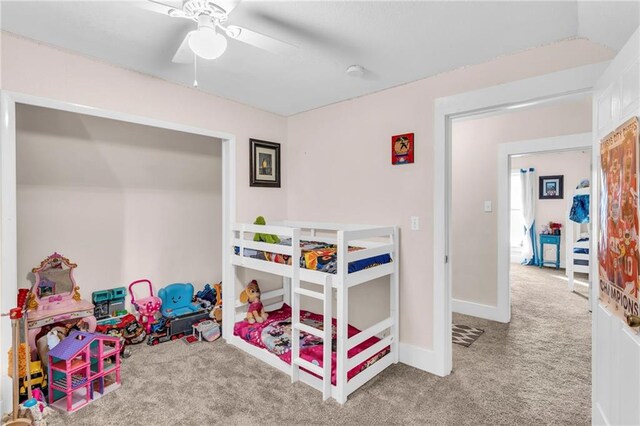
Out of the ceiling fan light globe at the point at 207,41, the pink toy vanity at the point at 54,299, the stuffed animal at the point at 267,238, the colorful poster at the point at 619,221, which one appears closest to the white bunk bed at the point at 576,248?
the colorful poster at the point at 619,221

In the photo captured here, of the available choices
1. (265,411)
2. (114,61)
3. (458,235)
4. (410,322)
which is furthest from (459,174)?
(114,61)

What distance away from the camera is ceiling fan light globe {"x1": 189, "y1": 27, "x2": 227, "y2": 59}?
54.9 inches

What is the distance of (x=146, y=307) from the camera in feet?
10.5

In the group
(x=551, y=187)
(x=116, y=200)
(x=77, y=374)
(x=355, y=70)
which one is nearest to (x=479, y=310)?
(x=355, y=70)

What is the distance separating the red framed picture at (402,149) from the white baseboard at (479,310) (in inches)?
85.7

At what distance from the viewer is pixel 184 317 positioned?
3.20m

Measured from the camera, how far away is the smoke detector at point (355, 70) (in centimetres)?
234

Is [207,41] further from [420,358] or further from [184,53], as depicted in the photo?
[420,358]

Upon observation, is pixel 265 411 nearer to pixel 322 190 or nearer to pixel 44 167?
pixel 322 190

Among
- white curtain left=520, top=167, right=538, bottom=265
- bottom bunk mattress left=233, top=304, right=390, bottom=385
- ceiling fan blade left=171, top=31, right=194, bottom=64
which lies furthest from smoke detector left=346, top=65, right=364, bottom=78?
white curtain left=520, top=167, right=538, bottom=265

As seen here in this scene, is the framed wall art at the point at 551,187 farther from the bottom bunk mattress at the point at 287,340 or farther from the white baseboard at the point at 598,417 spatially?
the white baseboard at the point at 598,417

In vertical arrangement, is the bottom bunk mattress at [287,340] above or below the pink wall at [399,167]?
below

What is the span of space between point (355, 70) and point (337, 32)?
482mm

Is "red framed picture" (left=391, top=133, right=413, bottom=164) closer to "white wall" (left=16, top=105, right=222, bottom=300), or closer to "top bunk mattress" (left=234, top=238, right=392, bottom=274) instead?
"top bunk mattress" (left=234, top=238, right=392, bottom=274)
